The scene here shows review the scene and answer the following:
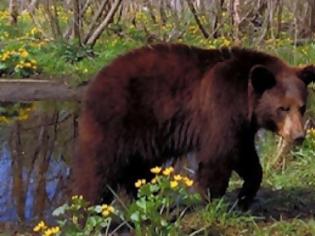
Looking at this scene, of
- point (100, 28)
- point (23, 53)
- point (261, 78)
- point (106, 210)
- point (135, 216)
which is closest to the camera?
point (106, 210)

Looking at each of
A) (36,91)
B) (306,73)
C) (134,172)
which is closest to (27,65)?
(36,91)

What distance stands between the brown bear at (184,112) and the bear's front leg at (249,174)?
14 mm

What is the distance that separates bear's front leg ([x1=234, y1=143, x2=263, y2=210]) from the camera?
20.1 feet

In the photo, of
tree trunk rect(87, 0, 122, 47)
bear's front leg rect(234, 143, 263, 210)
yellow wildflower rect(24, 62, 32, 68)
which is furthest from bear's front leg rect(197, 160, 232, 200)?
tree trunk rect(87, 0, 122, 47)

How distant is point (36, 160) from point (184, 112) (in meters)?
3.28

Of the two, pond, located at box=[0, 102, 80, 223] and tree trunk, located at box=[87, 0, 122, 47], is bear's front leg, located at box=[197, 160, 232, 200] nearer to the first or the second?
pond, located at box=[0, 102, 80, 223]

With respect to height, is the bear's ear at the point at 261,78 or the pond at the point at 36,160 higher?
the bear's ear at the point at 261,78

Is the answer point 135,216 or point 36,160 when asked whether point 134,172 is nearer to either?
point 135,216

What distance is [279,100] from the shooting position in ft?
18.9

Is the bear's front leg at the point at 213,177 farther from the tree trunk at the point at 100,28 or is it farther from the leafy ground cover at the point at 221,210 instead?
the tree trunk at the point at 100,28

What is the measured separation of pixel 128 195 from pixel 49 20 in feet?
34.5

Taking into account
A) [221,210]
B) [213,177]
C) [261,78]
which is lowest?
[221,210]

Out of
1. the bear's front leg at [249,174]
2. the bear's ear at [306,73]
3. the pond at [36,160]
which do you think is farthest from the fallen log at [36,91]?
the bear's ear at [306,73]

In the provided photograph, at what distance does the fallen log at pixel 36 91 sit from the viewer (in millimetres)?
12906
